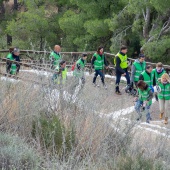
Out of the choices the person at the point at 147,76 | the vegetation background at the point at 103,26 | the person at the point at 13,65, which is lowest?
the person at the point at 147,76

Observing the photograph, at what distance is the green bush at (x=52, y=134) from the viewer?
18.0 ft

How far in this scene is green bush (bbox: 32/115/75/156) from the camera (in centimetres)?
548

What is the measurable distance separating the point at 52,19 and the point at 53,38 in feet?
4.71

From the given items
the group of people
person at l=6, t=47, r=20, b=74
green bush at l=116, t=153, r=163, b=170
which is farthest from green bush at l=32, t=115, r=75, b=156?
person at l=6, t=47, r=20, b=74

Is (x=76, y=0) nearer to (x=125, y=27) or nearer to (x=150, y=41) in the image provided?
(x=125, y=27)

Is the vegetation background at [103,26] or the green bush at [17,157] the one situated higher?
the vegetation background at [103,26]

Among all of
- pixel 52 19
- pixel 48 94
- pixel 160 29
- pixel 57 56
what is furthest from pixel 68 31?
pixel 48 94

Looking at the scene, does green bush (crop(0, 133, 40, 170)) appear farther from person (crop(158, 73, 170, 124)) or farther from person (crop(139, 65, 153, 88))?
person (crop(139, 65, 153, 88))

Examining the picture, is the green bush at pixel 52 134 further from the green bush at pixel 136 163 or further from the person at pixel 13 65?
the person at pixel 13 65

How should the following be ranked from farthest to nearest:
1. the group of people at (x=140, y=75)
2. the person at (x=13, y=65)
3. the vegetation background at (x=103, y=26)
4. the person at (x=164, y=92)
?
the vegetation background at (x=103, y=26) < the person at (x=13, y=65) < the person at (x=164, y=92) < the group of people at (x=140, y=75)

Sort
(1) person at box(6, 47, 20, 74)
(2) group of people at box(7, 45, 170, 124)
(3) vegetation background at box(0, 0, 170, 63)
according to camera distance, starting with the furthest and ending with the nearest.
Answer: (3) vegetation background at box(0, 0, 170, 63)
(1) person at box(6, 47, 20, 74)
(2) group of people at box(7, 45, 170, 124)

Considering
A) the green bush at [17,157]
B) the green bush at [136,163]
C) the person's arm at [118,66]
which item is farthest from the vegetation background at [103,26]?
the green bush at [136,163]

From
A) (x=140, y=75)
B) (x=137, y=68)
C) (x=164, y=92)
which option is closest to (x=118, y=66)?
(x=137, y=68)

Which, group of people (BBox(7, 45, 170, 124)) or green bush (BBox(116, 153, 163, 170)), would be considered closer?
green bush (BBox(116, 153, 163, 170))
